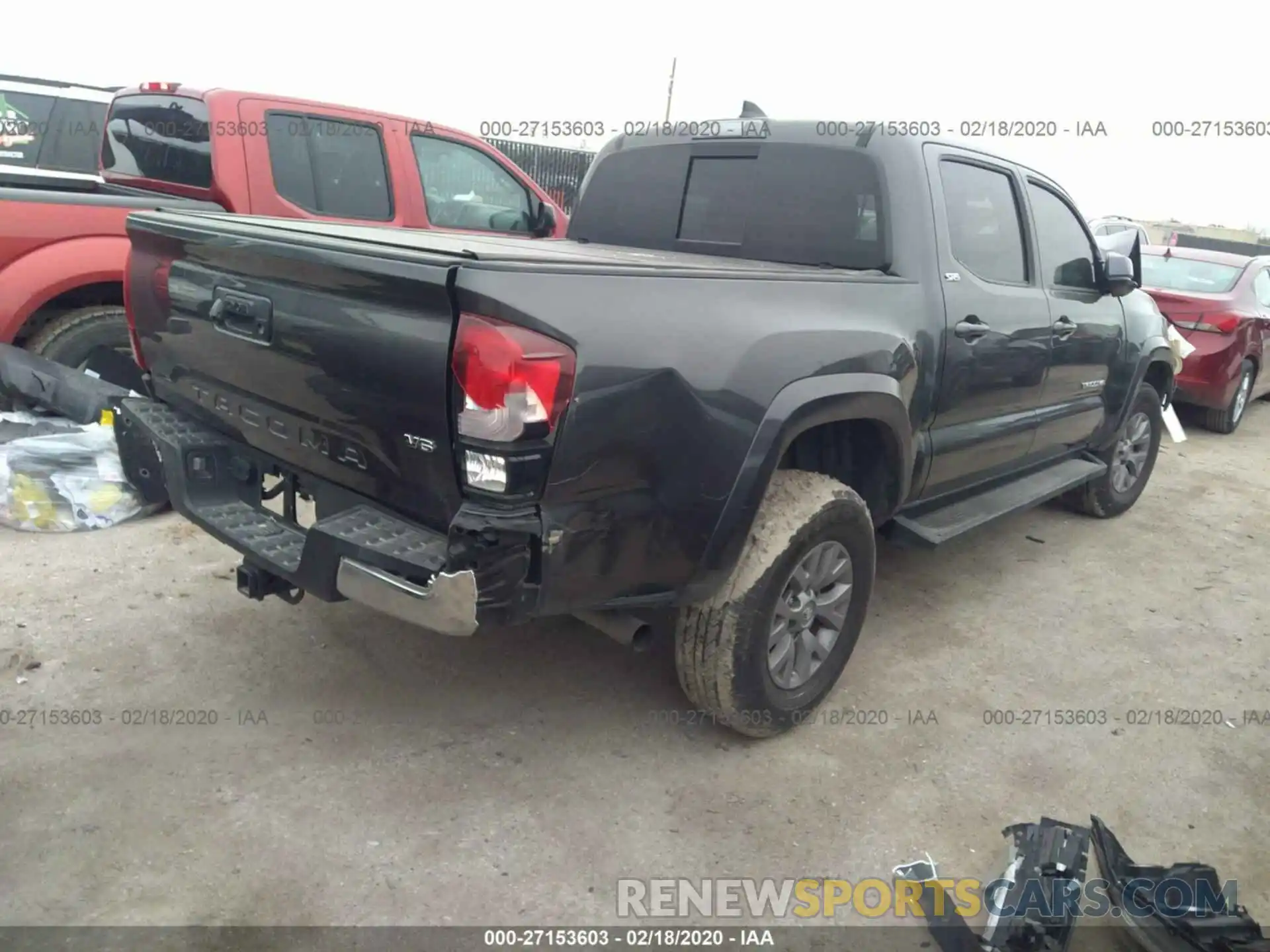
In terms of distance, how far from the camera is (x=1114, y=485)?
5516mm

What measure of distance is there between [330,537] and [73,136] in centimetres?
580

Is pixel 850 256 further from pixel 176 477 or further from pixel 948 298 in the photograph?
pixel 176 477

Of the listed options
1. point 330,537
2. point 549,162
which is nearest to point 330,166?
point 330,537

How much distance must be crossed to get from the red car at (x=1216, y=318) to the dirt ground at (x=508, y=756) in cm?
429

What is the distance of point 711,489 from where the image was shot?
251 cm

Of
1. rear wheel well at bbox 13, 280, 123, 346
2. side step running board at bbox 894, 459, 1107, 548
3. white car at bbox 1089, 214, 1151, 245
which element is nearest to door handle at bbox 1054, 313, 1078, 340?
side step running board at bbox 894, 459, 1107, 548

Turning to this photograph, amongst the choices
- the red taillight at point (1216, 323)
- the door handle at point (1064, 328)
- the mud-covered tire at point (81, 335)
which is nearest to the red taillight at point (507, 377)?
the door handle at point (1064, 328)

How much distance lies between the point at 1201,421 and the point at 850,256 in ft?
22.2

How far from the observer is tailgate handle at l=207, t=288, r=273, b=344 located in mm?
2562

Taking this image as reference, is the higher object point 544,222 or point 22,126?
point 22,126

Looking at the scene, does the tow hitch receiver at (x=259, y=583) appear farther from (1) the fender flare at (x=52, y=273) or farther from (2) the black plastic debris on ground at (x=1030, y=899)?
(1) the fender flare at (x=52, y=273)

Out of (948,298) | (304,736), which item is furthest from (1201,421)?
(304,736)

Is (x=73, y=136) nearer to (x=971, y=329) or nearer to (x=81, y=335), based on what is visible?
(x=81, y=335)

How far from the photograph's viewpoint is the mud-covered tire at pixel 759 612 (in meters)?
2.75
